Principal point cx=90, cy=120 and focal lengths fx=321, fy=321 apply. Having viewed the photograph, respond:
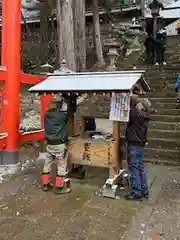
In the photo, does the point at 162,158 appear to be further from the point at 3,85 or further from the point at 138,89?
the point at 3,85

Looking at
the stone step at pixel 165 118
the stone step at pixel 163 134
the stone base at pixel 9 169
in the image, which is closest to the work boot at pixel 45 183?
the stone base at pixel 9 169

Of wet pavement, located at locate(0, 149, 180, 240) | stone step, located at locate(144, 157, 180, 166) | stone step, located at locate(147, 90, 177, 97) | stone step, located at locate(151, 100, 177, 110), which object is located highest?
stone step, located at locate(147, 90, 177, 97)

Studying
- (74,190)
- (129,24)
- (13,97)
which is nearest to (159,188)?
(74,190)

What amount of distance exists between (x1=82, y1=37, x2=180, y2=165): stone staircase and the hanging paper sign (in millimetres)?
2752

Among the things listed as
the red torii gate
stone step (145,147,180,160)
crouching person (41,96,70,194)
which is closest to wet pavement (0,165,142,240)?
crouching person (41,96,70,194)

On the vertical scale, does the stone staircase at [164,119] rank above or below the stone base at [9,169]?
above

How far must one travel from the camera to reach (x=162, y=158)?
809 centimetres

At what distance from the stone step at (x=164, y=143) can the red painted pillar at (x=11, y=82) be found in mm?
3518

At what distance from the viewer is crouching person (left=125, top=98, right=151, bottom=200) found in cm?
558

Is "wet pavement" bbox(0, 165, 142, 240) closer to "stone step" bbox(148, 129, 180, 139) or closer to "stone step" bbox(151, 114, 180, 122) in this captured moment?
"stone step" bbox(148, 129, 180, 139)

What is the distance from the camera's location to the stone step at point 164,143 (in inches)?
322

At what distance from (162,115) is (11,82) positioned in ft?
15.2

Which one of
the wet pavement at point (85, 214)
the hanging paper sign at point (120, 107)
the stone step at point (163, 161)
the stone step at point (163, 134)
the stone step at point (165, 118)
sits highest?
the hanging paper sign at point (120, 107)

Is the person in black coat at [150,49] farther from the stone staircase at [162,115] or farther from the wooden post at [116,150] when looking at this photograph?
the wooden post at [116,150]
